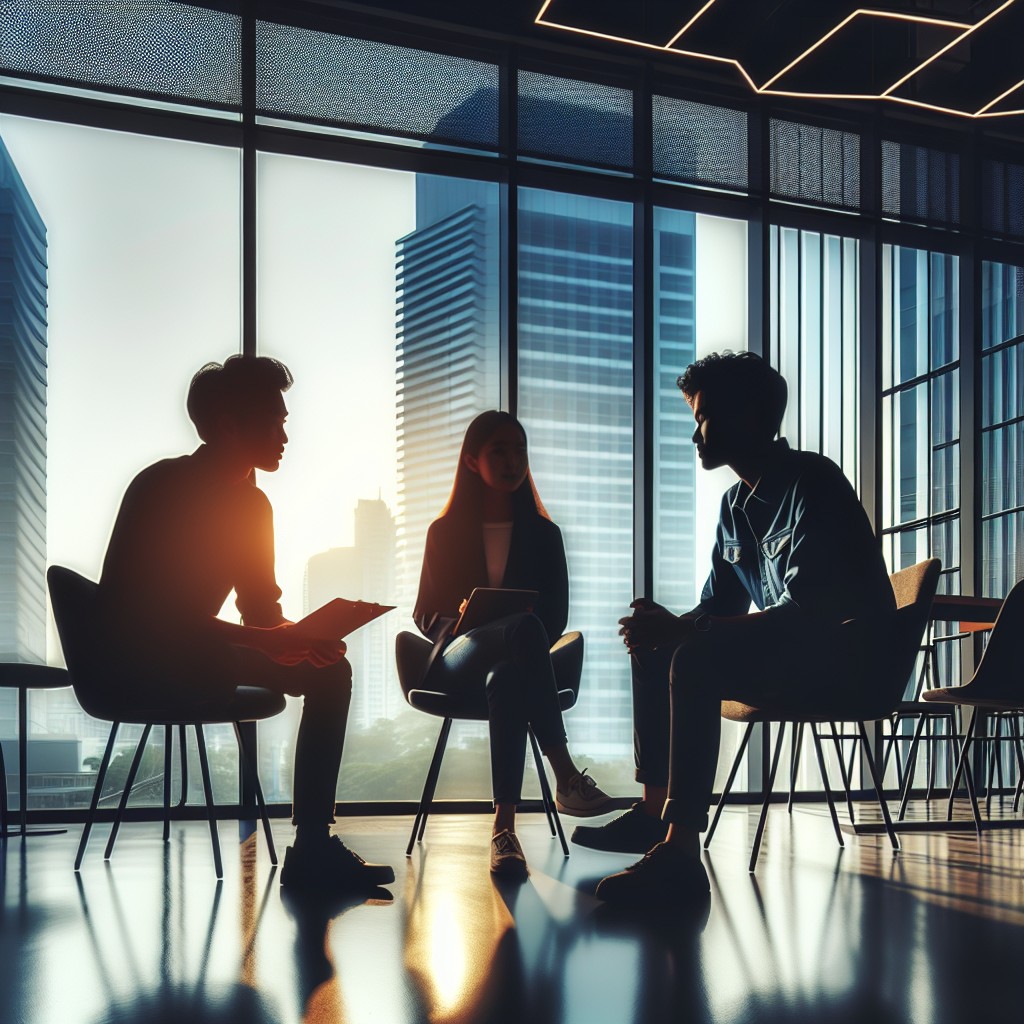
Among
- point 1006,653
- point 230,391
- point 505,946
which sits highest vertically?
point 230,391

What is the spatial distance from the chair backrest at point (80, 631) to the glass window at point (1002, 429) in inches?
192

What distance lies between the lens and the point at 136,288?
480cm

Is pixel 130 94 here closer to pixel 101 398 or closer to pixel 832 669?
pixel 101 398

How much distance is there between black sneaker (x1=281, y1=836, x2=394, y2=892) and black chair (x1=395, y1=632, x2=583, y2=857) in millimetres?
632

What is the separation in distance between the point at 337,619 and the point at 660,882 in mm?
973

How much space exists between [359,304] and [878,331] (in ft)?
8.97

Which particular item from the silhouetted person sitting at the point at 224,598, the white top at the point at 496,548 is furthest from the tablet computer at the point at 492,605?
the silhouetted person sitting at the point at 224,598

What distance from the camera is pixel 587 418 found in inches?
211

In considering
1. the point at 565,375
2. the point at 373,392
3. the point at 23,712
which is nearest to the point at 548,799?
the point at 23,712

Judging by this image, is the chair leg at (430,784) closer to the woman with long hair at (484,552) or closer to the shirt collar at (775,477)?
the woman with long hair at (484,552)

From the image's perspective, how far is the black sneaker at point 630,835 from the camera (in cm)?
323

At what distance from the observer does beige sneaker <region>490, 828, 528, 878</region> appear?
2.92 meters

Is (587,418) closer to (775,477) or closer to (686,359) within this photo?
(686,359)

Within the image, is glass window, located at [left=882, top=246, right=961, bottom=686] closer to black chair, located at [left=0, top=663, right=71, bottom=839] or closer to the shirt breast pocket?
the shirt breast pocket
